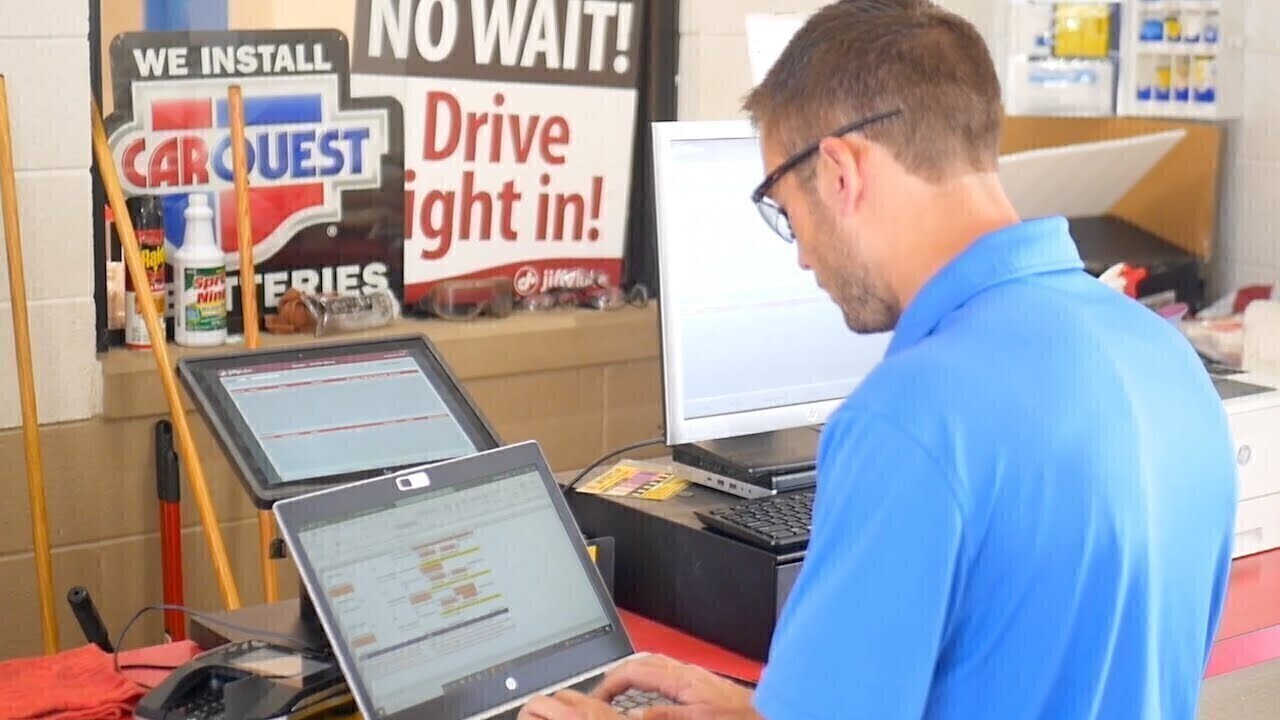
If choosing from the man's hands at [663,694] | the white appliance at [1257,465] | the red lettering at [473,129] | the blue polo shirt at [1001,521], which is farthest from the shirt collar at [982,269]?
the red lettering at [473,129]

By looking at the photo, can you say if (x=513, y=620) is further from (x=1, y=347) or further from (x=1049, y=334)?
(x=1, y=347)

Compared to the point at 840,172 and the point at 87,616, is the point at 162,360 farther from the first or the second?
the point at 840,172

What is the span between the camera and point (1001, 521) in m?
1.11

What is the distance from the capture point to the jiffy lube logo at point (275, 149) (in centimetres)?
291

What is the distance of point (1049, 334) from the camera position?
45.9 inches

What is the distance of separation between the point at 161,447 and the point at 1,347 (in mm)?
311

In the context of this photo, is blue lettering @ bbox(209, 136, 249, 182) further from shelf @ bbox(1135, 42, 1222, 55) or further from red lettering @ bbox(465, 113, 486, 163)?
shelf @ bbox(1135, 42, 1222, 55)

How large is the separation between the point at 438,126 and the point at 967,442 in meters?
2.26

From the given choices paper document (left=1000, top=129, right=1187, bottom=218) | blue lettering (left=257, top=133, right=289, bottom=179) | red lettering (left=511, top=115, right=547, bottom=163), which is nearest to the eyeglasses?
blue lettering (left=257, top=133, right=289, bottom=179)

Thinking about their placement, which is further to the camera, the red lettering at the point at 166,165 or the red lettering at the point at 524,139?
the red lettering at the point at 524,139

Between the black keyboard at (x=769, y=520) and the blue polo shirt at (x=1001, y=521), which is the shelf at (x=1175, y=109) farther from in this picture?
the blue polo shirt at (x=1001, y=521)

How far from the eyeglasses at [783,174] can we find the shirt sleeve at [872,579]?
0.81 feet

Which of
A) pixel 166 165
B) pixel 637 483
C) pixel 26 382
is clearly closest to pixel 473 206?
pixel 166 165

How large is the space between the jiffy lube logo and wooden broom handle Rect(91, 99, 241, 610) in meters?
0.12
